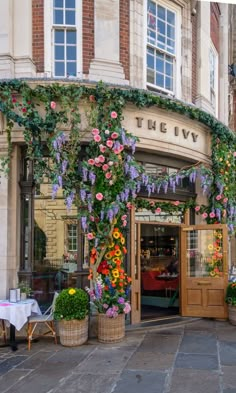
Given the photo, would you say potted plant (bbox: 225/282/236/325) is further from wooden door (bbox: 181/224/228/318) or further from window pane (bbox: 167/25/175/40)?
window pane (bbox: 167/25/175/40)

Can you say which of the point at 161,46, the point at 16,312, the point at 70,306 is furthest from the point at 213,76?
the point at 16,312

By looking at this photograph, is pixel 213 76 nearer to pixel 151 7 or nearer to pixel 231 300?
pixel 151 7

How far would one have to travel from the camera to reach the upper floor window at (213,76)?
12484 millimetres

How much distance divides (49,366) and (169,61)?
25.0ft

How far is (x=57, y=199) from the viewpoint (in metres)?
9.09

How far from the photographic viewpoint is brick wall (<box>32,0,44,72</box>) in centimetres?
907

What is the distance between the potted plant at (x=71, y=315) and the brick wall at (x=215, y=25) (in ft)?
28.8

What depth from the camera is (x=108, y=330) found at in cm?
814

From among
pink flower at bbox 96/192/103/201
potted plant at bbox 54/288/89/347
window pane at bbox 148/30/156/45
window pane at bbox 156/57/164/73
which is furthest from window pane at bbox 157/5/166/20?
potted plant at bbox 54/288/89/347

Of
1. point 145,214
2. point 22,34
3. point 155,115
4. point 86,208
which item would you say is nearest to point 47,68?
point 22,34

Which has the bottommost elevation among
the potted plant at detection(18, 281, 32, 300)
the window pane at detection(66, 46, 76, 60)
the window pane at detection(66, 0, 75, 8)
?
the potted plant at detection(18, 281, 32, 300)

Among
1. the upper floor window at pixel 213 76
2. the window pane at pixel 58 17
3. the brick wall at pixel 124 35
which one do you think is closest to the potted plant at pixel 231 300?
the brick wall at pixel 124 35

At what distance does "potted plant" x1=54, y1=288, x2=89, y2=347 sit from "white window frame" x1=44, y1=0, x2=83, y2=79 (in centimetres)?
456

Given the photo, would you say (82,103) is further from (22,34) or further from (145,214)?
(145,214)
